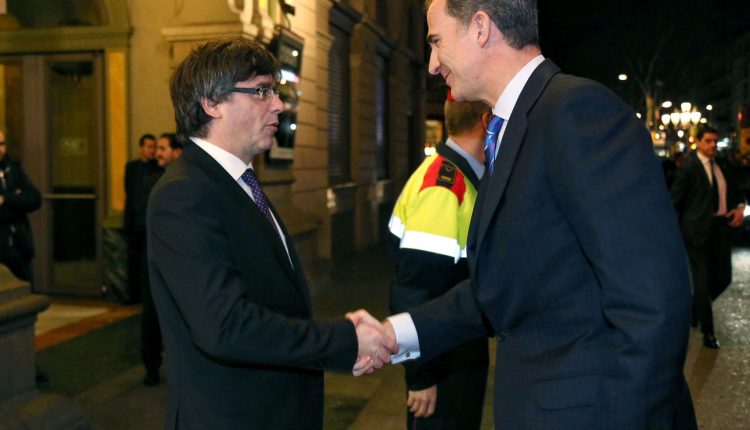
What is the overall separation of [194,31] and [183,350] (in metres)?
6.94

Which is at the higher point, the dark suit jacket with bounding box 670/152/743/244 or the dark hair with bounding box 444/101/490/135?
the dark hair with bounding box 444/101/490/135

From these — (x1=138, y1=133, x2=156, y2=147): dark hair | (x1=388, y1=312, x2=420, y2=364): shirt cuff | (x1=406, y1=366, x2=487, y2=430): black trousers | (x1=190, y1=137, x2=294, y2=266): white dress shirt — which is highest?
(x1=138, y1=133, x2=156, y2=147): dark hair

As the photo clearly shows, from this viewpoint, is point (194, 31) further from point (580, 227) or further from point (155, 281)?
point (580, 227)

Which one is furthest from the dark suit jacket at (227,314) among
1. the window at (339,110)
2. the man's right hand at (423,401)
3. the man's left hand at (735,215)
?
the window at (339,110)

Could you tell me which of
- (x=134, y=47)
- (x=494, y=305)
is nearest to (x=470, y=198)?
(x=494, y=305)

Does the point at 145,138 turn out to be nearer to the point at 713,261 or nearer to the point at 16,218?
the point at 16,218

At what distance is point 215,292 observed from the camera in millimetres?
2107

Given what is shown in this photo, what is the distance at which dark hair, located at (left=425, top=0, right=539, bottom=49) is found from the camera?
1995mm

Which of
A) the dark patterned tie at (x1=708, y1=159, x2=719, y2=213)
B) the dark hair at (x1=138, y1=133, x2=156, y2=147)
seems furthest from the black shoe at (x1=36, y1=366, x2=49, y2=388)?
the dark patterned tie at (x1=708, y1=159, x2=719, y2=213)

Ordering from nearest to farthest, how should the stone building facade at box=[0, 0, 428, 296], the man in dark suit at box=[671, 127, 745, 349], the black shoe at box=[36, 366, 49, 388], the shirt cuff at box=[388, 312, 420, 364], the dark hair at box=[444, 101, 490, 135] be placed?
the shirt cuff at box=[388, 312, 420, 364] < the dark hair at box=[444, 101, 490, 135] < the black shoe at box=[36, 366, 49, 388] < the man in dark suit at box=[671, 127, 745, 349] < the stone building facade at box=[0, 0, 428, 296]

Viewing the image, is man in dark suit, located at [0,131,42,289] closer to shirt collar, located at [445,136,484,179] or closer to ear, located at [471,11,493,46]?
shirt collar, located at [445,136,484,179]

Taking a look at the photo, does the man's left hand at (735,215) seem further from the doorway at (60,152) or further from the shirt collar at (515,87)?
the doorway at (60,152)

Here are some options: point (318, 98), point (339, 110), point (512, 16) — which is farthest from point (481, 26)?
point (339, 110)

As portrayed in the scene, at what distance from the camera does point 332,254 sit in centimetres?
1339
